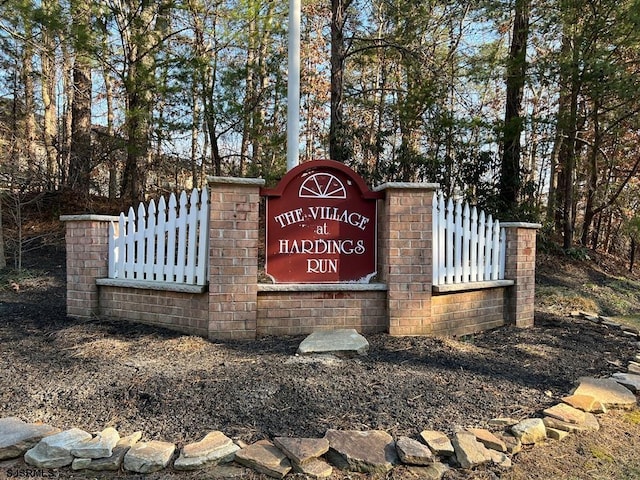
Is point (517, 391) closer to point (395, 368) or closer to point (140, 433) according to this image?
point (395, 368)

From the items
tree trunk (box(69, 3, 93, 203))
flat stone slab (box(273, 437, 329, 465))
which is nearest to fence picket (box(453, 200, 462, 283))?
flat stone slab (box(273, 437, 329, 465))

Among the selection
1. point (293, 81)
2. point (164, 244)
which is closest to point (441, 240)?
point (164, 244)

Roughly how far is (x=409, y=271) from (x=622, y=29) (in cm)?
679

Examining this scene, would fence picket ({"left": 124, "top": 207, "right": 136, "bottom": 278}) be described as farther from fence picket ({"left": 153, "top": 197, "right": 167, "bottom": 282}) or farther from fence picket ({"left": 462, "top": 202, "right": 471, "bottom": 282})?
fence picket ({"left": 462, "top": 202, "right": 471, "bottom": 282})

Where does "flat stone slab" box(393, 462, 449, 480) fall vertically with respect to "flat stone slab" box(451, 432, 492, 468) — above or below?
below

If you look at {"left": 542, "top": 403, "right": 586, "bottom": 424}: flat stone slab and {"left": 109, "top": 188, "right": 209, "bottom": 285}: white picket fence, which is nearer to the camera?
{"left": 542, "top": 403, "right": 586, "bottom": 424}: flat stone slab

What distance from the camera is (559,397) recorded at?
3.15 metres

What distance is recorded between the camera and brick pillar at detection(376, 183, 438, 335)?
4.39 m

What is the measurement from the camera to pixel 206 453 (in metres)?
2.24

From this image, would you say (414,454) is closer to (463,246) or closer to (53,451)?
(53,451)

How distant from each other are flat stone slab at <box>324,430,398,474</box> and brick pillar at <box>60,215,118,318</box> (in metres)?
3.61

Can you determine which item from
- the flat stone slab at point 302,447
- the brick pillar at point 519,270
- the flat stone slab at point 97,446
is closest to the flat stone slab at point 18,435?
the flat stone slab at point 97,446

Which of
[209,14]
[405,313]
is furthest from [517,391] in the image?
[209,14]

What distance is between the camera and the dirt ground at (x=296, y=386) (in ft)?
8.29
